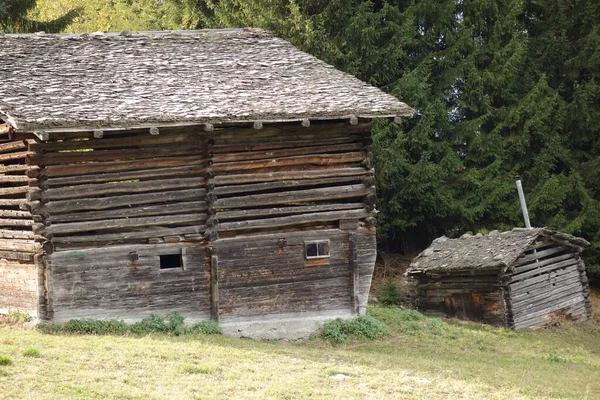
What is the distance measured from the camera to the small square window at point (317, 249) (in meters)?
18.8

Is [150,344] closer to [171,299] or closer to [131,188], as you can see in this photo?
[171,299]

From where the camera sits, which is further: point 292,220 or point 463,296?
point 463,296

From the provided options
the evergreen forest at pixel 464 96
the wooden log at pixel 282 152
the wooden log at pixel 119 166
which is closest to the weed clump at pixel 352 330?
the wooden log at pixel 282 152

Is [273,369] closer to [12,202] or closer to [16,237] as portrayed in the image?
[16,237]

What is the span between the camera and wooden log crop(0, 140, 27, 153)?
58.0ft

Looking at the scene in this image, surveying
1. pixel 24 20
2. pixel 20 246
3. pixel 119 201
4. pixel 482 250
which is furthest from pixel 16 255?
pixel 24 20

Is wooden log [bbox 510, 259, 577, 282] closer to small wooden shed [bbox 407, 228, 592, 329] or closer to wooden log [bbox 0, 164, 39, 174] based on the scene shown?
small wooden shed [bbox 407, 228, 592, 329]

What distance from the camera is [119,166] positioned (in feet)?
58.2

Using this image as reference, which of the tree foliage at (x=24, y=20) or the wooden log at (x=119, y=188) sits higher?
the tree foliage at (x=24, y=20)

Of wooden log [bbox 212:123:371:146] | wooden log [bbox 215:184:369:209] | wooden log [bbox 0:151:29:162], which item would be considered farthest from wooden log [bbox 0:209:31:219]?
wooden log [bbox 212:123:371:146]

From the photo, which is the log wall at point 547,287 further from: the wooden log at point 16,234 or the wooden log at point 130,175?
the wooden log at point 16,234

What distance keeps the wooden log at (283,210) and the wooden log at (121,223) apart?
0.54 m

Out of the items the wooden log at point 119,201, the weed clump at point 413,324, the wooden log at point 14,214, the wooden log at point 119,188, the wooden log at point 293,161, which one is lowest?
the weed clump at point 413,324

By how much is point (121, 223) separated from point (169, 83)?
10.9ft
